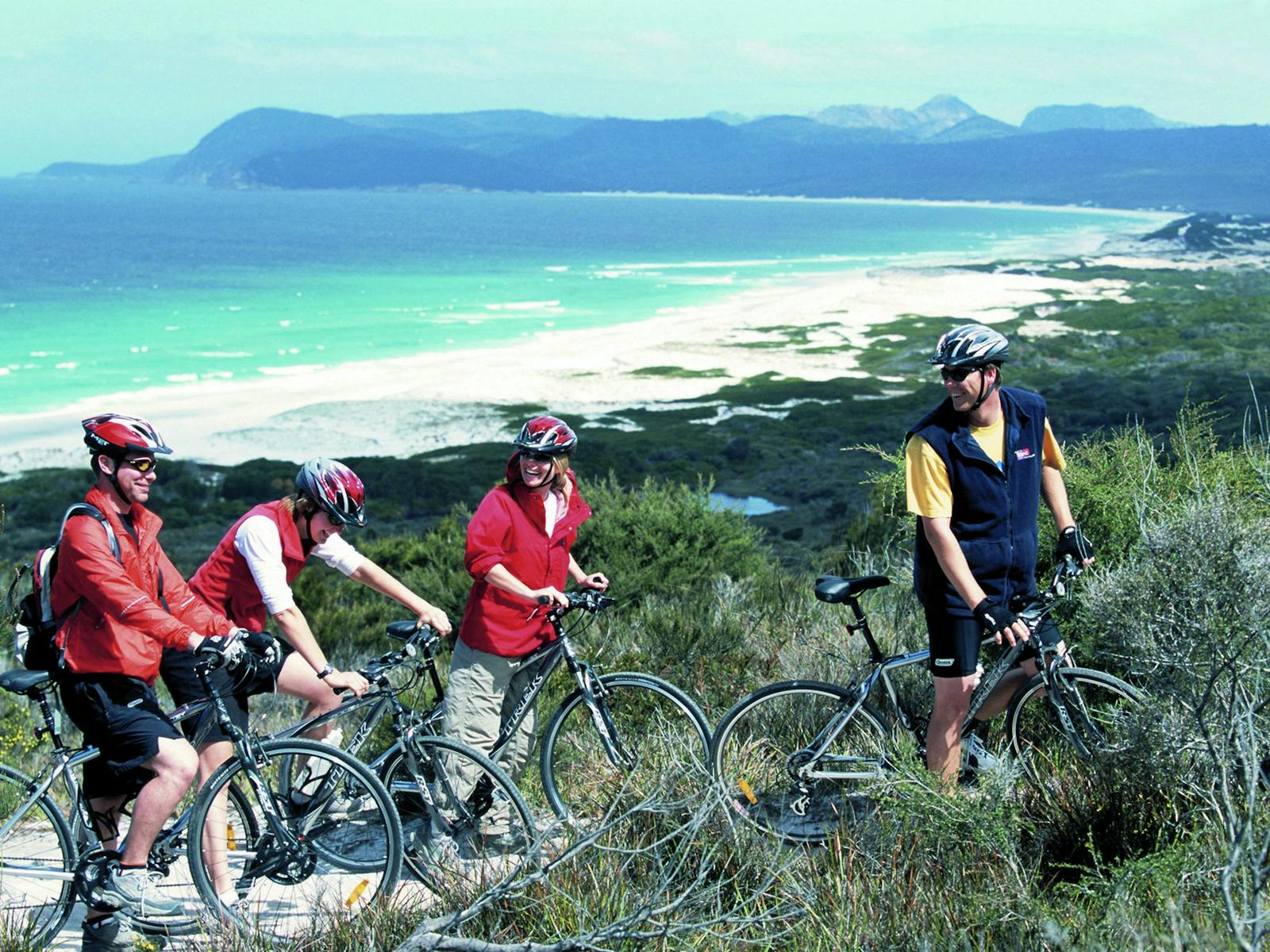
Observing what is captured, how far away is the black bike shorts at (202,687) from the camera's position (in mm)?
4320

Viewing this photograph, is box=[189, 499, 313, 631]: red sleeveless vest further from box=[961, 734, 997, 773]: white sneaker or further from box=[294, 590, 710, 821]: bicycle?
box=[961, 734, 997, 773]: white sneaker

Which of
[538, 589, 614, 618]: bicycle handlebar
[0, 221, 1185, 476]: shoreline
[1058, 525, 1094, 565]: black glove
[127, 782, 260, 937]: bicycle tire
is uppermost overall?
[1058, 525, 1094, 565]: black glove

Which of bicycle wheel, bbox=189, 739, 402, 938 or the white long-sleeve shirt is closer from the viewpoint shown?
bicycle wheel, bbox=189, 739, 402, 938

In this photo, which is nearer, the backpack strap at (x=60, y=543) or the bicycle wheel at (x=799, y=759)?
the backpack strap at (x=60, y=543)

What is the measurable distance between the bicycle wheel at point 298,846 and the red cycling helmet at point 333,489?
846mm

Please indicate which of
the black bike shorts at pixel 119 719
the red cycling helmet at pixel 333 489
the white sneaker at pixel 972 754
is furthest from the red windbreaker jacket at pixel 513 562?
the white sneaker at pixel 972 754

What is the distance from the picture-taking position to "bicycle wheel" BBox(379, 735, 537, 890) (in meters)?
4.32

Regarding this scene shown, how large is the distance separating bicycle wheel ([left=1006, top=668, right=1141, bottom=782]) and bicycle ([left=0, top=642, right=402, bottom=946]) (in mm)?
2313

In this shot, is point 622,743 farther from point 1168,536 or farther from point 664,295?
point 664,295

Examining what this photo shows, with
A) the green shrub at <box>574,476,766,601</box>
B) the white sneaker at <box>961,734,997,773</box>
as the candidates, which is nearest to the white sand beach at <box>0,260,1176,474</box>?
the green shrub at <box>574,476,766,601</box>

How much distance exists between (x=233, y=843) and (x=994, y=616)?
2834 millimetres

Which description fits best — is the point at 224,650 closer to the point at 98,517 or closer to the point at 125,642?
the point at 125,642

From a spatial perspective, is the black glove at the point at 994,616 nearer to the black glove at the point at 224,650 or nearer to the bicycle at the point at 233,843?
the bicycle at the point at 233,843

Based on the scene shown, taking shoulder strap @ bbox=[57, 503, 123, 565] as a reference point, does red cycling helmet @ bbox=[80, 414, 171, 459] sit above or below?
above
